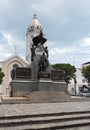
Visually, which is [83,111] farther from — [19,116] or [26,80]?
[26,80]

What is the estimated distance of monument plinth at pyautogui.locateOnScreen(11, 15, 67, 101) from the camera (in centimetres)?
1534

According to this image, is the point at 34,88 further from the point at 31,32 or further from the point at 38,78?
the point at 31,32

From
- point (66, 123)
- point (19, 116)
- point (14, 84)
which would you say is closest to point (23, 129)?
point (19, 116)

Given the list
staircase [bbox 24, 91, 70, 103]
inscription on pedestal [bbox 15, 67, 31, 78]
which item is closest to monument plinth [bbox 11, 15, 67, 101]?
inscription on pedestal [bbox 15, 67, 31, 78]

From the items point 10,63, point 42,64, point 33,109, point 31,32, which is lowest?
point 33,109

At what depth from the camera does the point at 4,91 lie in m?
53.7

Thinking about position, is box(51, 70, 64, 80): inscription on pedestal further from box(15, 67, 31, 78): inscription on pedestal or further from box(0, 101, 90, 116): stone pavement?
box(0, 101, 90, 116): stone pavement

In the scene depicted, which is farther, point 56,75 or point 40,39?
point 40,39

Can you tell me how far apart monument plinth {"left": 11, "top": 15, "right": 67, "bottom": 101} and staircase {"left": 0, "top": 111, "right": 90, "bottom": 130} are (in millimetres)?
6286

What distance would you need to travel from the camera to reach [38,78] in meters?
15.9

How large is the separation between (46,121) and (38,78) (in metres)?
8.42

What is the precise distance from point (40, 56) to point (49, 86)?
2599mm

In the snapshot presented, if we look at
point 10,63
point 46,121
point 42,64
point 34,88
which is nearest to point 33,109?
point 46,121

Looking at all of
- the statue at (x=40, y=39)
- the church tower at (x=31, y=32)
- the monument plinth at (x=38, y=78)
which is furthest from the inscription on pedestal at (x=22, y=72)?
the church tower at (x=31, y=32)
